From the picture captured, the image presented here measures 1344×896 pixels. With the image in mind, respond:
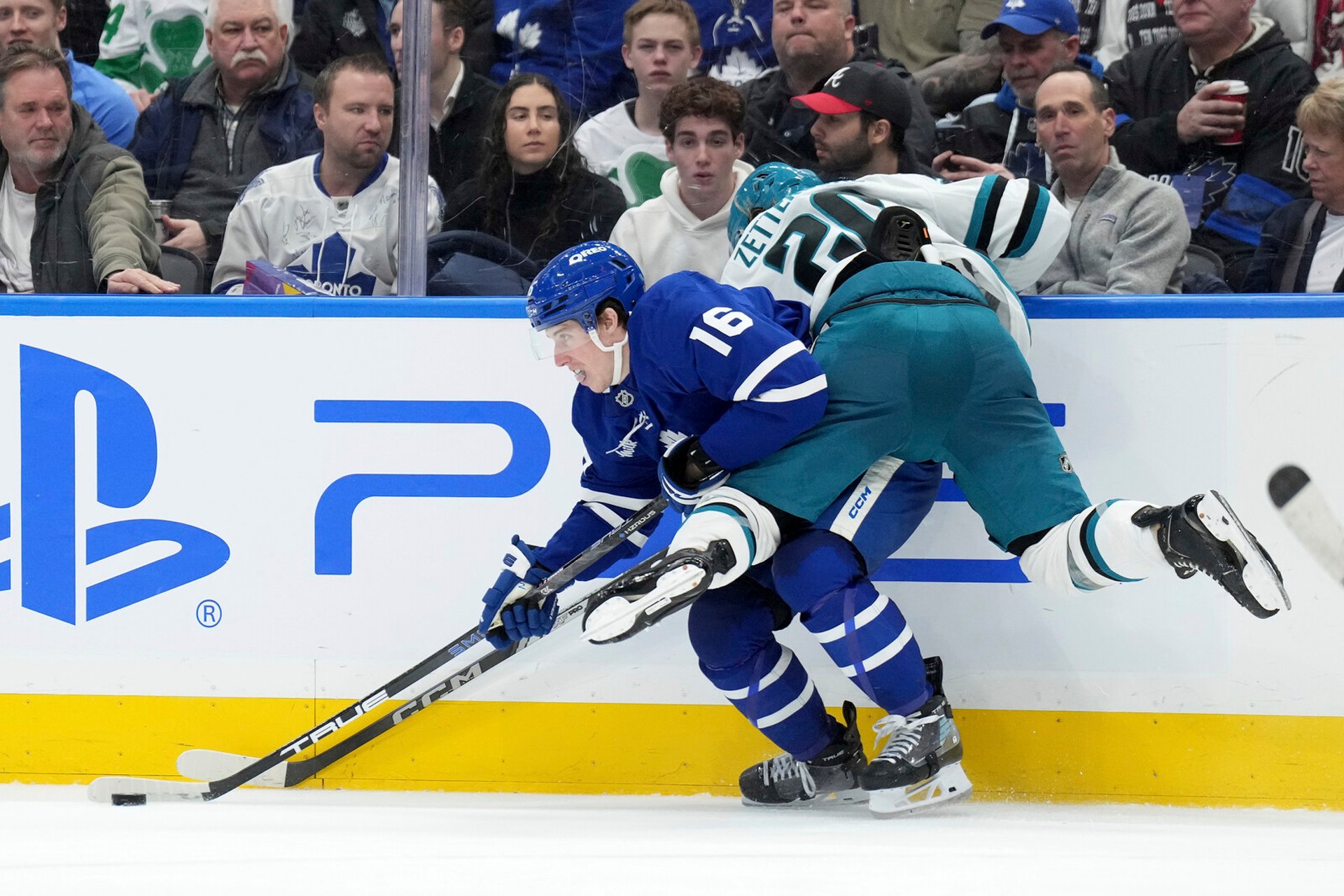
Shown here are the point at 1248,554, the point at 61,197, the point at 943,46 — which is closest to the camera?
the point at 1248,554

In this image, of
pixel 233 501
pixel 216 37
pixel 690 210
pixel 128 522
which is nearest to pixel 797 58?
pixel 690 210

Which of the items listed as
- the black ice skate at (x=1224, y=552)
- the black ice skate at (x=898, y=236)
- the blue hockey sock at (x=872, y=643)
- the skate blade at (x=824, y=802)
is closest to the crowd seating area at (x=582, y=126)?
the black ice skate at (x=898, y=236)

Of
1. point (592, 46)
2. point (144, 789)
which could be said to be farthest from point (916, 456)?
point (144, 789)

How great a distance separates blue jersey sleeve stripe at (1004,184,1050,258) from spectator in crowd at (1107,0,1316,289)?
26cm

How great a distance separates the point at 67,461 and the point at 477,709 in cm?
95

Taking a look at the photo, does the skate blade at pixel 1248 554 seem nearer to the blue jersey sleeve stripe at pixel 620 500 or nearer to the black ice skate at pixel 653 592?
the black ice skate at pixel 653 592

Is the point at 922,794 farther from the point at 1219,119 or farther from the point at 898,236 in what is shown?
the point at 1219,119

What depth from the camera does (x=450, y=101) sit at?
8.98ft

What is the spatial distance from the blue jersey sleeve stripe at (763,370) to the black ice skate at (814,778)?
0.67m

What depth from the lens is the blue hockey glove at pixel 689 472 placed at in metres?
2.28

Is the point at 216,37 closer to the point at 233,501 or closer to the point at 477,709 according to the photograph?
the point at 233,501

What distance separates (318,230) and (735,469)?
106 cm

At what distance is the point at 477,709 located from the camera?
2723 millimetres

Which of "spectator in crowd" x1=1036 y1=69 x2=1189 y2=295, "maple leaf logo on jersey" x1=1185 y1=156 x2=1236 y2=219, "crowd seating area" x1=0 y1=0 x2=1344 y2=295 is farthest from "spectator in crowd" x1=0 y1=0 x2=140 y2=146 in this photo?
"maple leaf logo on jersey" x1=1185 y1=156 x2=1236 y2=219
